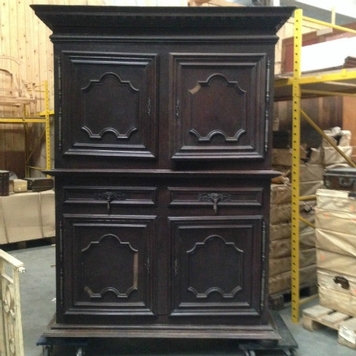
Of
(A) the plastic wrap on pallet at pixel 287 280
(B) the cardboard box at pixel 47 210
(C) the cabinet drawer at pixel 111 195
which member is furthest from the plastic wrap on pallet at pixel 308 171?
(B) the cardboard box at pixel 47 210

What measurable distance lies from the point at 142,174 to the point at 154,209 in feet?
0.69

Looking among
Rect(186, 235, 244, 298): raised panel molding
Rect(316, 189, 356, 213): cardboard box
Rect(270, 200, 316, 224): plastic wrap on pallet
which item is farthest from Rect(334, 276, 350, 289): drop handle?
Rect(186, 235, 244, 298): raised panel molding

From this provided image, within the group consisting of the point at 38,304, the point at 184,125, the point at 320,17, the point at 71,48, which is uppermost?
the point at 320,17

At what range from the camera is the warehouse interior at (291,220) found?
7.63ft

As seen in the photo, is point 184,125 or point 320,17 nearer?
point 184,125

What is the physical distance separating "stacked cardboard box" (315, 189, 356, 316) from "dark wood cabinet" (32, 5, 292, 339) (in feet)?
1.92

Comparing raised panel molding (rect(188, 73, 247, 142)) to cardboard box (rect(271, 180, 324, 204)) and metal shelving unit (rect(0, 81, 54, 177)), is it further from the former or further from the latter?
metal shelving unit (rect(0, 81, 54, 177))

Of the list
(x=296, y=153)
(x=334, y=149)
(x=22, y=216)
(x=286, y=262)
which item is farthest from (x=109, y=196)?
(x=22, y=216)

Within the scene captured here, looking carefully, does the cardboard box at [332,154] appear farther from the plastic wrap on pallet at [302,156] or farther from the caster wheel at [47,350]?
the caster wheel at [47,350]

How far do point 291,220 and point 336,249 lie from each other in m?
0.40

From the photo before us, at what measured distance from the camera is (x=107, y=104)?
7.48 ft

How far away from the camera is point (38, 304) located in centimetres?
318

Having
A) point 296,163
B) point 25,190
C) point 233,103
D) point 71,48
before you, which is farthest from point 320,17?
point 25,190

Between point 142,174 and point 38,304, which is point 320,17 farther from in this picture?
point 38,304
